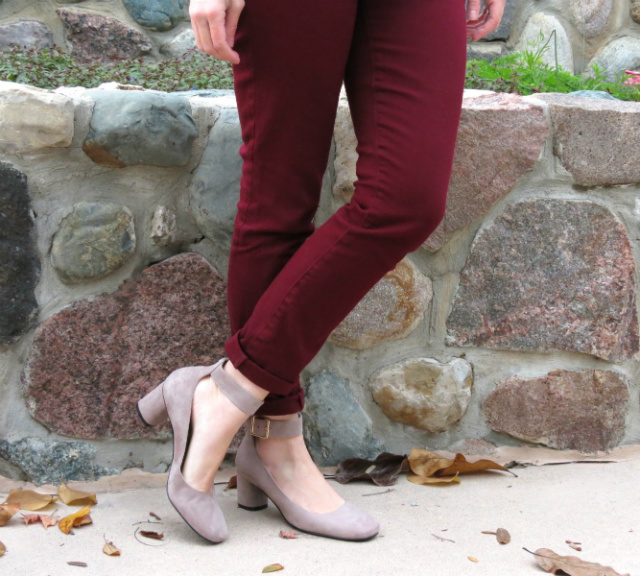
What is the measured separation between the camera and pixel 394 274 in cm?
154

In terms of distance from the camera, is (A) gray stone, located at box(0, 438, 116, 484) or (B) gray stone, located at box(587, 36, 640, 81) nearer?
(A) gray stone, located at box(0, 438, 116, 484)

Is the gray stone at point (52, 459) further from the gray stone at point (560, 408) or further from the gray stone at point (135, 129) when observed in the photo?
the gray stone at point (560, 408)

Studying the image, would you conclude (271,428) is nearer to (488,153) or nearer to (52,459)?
(52,459)

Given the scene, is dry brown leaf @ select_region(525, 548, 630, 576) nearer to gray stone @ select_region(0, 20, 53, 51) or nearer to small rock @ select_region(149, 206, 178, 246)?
small rock @ select_region(149, 206, 178, 246)

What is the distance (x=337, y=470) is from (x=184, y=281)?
1.75 ft

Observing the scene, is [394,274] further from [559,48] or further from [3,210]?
[559,48]

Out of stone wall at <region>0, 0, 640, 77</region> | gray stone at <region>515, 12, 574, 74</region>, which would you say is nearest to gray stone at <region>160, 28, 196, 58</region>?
stone wall at <region>0, 0, 640, 77</region>

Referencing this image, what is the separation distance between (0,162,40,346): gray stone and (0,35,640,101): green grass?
0.94 metres

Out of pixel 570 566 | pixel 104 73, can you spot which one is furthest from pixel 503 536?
pixel 104 73

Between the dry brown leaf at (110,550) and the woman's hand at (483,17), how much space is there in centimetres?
109

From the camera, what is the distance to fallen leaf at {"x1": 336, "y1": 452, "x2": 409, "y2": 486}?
4.71 ft

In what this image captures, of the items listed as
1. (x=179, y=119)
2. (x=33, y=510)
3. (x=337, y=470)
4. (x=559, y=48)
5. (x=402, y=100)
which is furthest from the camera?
(x=559, y=48)

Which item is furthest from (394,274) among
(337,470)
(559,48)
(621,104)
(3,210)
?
(559,48)

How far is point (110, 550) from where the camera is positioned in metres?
1.06
